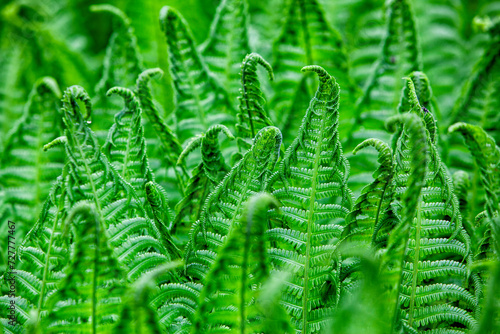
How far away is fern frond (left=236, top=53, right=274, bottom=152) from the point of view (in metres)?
0.73

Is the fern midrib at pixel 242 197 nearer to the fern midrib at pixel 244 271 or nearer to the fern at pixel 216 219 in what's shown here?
the fern at pixel 216 219

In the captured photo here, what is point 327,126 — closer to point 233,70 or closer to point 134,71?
point 233,70

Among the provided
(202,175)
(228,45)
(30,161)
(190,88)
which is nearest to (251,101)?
(202,175)

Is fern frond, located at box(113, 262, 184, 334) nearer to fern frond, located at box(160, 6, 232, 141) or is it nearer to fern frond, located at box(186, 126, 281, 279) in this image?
fern frond, located at box(186, 126, 281, 279)

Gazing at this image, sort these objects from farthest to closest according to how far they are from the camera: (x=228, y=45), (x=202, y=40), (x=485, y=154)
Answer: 1. (x=202, y=40)
2. (x=228, y=45)
3. (x=485, y=154)

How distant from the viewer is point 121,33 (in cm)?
103

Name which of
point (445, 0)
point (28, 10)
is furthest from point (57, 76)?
point (445, 0)

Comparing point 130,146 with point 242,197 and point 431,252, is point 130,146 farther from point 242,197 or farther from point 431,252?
point 431,252

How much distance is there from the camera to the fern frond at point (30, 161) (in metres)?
0.97

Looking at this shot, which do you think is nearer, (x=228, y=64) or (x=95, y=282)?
(x=95, y=282)

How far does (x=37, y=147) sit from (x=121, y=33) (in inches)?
13.5

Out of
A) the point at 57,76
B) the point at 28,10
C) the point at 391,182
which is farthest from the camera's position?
the point at 28,10

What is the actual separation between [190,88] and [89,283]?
20.3 inches

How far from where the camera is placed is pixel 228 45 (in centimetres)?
108
